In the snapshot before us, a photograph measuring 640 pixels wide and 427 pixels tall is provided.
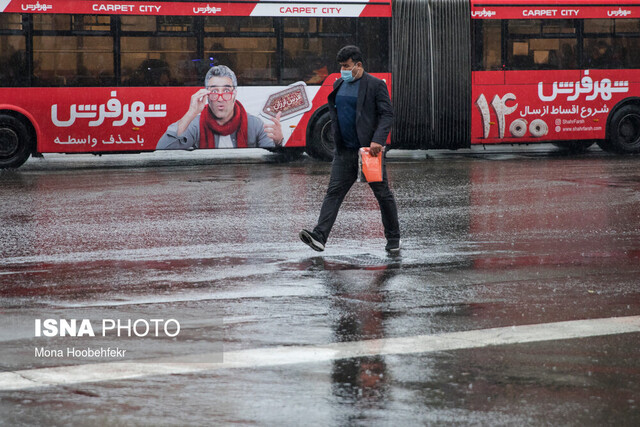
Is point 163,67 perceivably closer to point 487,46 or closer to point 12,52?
point 12,52

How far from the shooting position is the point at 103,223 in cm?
1185

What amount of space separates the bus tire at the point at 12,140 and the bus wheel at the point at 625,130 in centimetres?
1109

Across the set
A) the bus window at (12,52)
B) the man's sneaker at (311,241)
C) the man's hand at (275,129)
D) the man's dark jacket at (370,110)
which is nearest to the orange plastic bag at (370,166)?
the man's dark jacket at (370,110)

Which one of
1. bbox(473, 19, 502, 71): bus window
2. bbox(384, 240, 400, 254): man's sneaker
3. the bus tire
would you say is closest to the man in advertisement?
the bus tire

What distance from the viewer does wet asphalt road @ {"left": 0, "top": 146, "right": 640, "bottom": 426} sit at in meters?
5.16

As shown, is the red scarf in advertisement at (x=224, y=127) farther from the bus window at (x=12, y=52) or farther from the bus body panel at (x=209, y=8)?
the bus window at (x=12, y=52)

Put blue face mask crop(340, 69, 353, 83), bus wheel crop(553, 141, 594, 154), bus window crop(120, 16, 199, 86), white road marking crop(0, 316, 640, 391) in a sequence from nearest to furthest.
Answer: white road marking crop(0, 316, 640, 391)
blue face mask crop(340, 69, 353, 83)
bus window crop(120, 16, 199, 86)
bus wheel crop(553, 141, 594, 154)

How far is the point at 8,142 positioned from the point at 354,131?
408 inches

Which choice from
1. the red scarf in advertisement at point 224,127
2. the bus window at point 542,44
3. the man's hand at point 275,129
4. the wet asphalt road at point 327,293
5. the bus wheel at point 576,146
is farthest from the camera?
the bus wheel at point 576,146

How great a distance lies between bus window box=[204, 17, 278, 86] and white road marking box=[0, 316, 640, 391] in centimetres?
1381

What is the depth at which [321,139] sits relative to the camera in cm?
2053

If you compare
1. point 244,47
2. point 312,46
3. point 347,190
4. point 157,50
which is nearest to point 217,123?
point 244,47

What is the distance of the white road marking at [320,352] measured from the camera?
5.63 metres

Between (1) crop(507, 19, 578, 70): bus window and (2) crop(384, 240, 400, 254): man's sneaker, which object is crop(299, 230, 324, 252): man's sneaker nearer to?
(2) crop(384, 240, 400, 254): man's sneaker
